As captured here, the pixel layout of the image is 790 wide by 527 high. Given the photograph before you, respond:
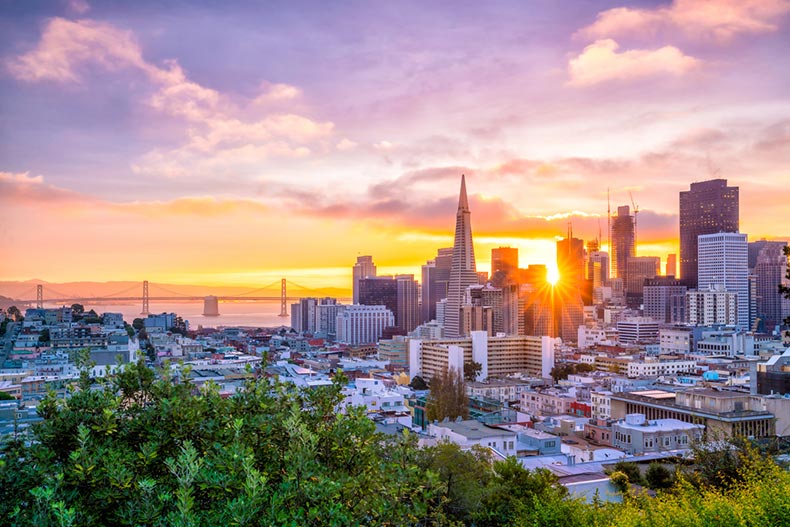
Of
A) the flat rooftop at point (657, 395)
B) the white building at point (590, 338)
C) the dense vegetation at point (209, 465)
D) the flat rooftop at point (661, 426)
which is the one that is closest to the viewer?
the dense vegetation at point (209, 465)

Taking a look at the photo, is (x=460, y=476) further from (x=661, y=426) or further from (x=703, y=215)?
(x=703, y=215)

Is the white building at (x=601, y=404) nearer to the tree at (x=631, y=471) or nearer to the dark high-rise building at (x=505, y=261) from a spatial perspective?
the tree at (x=631, y=471)

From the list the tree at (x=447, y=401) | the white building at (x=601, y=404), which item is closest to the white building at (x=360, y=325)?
the tree at (x=447, y=401)

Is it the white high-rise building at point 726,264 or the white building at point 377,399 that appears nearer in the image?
the white building at point 377,399

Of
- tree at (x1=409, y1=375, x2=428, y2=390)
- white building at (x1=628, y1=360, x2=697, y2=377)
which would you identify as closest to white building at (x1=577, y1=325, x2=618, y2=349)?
white building at (x1=628, y1=360, x2=697, y2=377)

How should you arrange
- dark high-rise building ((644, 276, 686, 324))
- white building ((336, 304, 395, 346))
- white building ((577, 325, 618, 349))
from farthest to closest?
1. dark high-rise building ((644, 276, 686, 324))
2. white building ((336, 304, 395, 346))
3. white building ((577, 325, 618, 349))

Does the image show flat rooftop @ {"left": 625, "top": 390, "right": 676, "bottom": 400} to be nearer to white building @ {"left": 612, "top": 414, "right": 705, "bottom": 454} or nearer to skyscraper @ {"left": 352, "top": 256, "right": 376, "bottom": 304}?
white building @ {"left": 612, "top": 414, "right": 705, "bottom": 454}

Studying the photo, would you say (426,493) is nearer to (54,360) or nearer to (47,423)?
(47,423)

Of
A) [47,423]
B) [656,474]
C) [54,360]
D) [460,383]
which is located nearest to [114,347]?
[54,360]
